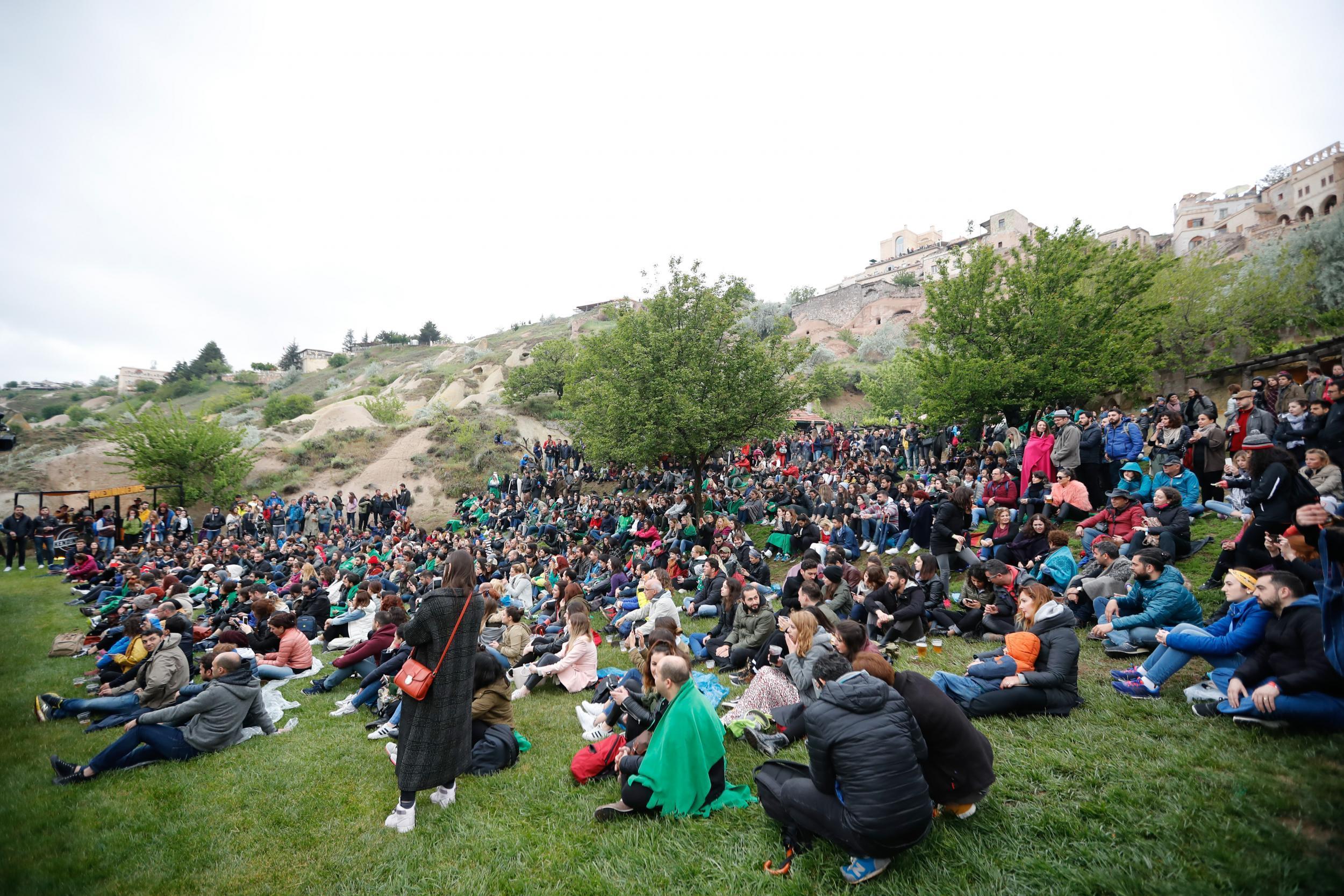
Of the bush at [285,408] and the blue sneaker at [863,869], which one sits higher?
the bush at [285,408]

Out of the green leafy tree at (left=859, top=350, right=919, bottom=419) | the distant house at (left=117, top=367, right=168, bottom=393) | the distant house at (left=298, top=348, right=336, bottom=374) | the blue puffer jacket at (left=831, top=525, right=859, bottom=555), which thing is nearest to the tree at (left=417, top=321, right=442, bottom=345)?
the distant house at (left=298, top=348, right=336, bottom=374)

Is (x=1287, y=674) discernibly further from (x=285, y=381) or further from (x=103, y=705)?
(x=285, y=381)

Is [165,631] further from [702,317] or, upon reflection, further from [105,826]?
[702,317]

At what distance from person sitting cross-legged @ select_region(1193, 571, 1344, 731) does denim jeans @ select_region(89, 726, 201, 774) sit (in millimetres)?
9208

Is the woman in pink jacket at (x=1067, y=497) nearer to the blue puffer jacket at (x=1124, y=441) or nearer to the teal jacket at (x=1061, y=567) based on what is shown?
the blue puffer jacket at (x=1124, y=441)

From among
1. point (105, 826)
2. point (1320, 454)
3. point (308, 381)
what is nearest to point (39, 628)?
point (105, 826)

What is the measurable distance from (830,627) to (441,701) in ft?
12.1

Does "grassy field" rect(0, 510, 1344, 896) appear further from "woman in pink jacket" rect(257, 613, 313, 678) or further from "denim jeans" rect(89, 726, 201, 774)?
"woman in pink jacket" rect(257, 613, 313, 678)

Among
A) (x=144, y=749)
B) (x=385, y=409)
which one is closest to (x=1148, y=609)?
(x=144, y=749)

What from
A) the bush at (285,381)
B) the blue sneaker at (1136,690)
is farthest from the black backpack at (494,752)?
the bush at (285,381)

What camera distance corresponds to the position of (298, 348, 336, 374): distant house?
102312 millimetres

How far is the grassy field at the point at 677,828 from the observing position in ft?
8.52

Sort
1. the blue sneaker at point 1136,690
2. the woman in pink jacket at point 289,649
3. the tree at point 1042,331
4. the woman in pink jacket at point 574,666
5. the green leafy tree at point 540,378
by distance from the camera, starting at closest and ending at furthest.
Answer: the blue sneaker at point 1136,690 < the woman in pink jacket at point 574,666 < the woman in pink jacket at point 289,649 < the tree at point 1042,331 < the green leafy tree at point 540,378

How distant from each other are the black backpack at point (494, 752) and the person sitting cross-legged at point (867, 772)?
10.0ft
